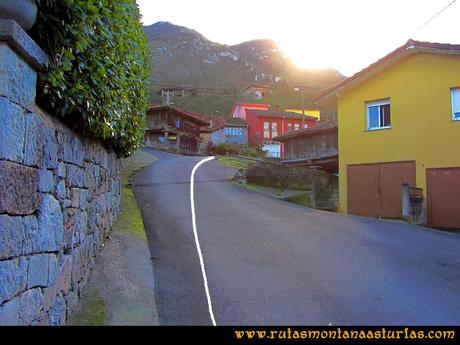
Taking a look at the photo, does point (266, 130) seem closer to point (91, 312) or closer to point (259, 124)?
point (259, 124)

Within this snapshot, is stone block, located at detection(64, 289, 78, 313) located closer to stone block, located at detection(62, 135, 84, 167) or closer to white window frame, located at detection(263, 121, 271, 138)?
stone block, located at detection(62, 135, 84, 167)

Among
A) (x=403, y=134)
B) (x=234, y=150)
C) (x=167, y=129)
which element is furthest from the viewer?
(x=234, y=150)

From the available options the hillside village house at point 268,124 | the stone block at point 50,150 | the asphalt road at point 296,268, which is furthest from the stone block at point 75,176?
the hillside village house at point 268,124

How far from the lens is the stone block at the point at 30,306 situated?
10.7ft

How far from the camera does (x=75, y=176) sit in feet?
16.3

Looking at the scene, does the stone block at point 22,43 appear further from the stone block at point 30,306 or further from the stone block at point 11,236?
the stone block at point 30,306

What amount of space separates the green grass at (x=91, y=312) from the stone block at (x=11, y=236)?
1792 mm

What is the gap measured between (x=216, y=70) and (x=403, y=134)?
127 m

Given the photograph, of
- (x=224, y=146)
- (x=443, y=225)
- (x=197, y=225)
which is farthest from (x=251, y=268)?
(x=224, y=146)

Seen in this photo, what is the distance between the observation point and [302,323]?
18.1 feet

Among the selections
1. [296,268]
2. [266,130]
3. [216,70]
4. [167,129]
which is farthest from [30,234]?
[216,70]

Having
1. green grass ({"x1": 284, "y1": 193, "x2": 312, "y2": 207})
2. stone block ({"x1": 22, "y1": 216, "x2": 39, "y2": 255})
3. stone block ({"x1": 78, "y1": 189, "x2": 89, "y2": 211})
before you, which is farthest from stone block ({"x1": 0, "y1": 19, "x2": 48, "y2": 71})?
green grass ({"x1": 284, "y1": 193, "x2": 312, "y2": 207})
